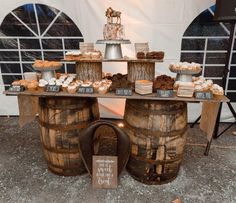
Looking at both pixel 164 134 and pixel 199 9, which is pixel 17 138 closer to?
pixel 164 134

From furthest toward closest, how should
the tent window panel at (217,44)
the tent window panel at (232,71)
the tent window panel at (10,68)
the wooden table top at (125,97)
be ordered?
the tent window panel at (10,68), the tent window panel at (232,71), the tent window panel at (217,44), the wooden table top at (125,97)

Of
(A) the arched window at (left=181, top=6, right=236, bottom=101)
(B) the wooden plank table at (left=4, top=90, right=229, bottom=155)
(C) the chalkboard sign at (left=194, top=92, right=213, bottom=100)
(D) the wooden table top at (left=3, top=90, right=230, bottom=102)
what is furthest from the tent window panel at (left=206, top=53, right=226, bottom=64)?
(C) the chalkboard sign at (left=194, top=92, right=213, bottom=100)

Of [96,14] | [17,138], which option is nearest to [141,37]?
[96,14]

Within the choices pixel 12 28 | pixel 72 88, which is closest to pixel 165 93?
pixel 72 88

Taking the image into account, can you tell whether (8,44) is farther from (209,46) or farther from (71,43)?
(209,46)

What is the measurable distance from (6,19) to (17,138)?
1.82 metres

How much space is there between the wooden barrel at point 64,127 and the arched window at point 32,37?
1.65m

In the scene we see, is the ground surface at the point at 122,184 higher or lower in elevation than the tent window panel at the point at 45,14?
lower

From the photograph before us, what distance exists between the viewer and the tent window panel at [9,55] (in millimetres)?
3766

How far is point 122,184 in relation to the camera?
2.34 metres

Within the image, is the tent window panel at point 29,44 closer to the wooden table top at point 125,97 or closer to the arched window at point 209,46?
the wooden table top at point 125,97

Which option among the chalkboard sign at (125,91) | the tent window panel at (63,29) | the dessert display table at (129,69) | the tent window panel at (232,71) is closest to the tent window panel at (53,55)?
the tent window panel at (63,29)

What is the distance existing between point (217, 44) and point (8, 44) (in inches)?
127

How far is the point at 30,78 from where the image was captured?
2344 mm
